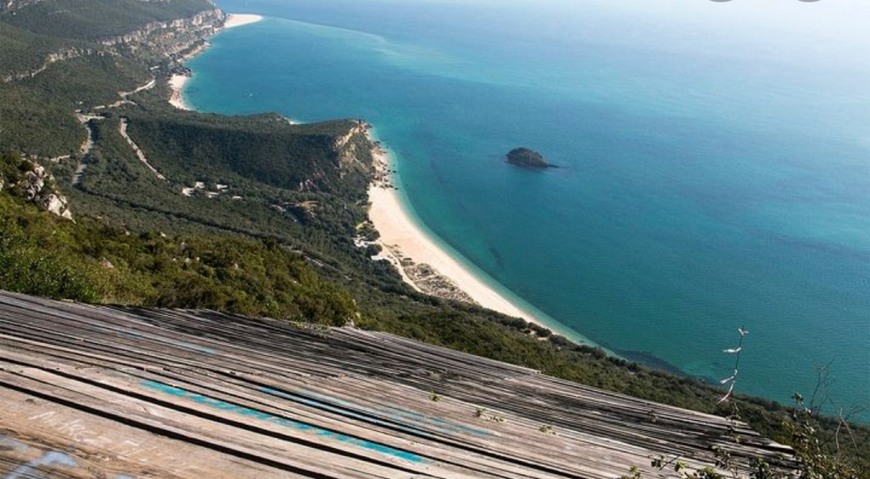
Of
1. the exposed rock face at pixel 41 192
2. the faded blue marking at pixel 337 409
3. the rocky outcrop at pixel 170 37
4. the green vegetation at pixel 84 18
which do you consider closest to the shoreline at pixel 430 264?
the exposed rock face at pixel 41 192

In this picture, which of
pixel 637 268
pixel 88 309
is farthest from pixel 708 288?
pixel 88 309

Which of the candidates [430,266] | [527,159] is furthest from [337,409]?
[527,159]

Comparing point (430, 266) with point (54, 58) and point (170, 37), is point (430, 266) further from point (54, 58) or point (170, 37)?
point (170, 37)

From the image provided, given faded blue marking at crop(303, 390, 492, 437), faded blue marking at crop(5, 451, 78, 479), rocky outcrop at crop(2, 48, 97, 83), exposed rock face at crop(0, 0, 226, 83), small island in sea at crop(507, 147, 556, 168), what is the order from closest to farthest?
faded blue marking at crop(5, 451, 78, 479) < faded blue marking at crop(303, 390, 492, 437) < rocky outcrop at crop(2, 48, 97, 83) < small island in sea at crop(507, 147, 556, 168) < exposed rock face at crop(0, 0, 226, 83)

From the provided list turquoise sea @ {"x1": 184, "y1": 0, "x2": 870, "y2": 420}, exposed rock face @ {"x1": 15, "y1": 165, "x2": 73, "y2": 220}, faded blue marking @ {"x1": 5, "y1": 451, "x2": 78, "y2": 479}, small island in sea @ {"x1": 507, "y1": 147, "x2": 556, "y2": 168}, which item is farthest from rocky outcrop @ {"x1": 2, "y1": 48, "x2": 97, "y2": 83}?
faded blue marking @ {"x1": 5, "y1": 451, "x2": 78, "y2": 479}

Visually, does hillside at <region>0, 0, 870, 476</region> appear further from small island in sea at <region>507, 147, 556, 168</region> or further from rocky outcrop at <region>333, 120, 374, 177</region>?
small island in sea at <region>507, 147, 556, 168</region>

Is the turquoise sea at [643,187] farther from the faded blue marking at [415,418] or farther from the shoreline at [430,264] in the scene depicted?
the faded blue marking at [415,418]
